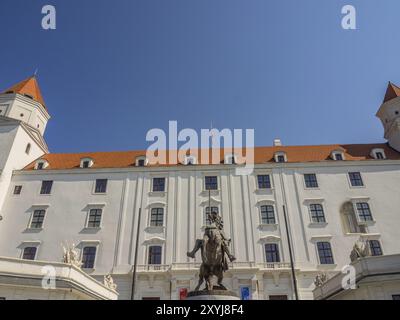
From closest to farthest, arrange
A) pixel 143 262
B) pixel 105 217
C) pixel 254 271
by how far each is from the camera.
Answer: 1. pixel 254 271
2. pixel 143 262
3. pixel 105 217

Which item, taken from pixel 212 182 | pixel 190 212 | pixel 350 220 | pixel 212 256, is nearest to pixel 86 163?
pixel 190 212

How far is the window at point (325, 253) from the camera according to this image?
25500mm

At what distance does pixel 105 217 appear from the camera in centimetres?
2859

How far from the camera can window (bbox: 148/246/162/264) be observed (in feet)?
86.1

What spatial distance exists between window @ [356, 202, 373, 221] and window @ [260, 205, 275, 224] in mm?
7654

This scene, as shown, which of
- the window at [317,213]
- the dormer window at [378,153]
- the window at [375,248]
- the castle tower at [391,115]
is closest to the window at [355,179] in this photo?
the dormer window at [378,153]

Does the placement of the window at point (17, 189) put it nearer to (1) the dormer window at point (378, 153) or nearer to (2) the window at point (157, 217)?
(2) the window at point (157, 217)

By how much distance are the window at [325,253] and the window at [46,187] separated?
83.9ft

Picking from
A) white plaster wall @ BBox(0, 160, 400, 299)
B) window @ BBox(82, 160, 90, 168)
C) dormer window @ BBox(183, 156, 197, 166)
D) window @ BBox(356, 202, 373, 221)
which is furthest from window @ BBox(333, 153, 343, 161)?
window @ BBox(82, 160, 90, 168)
